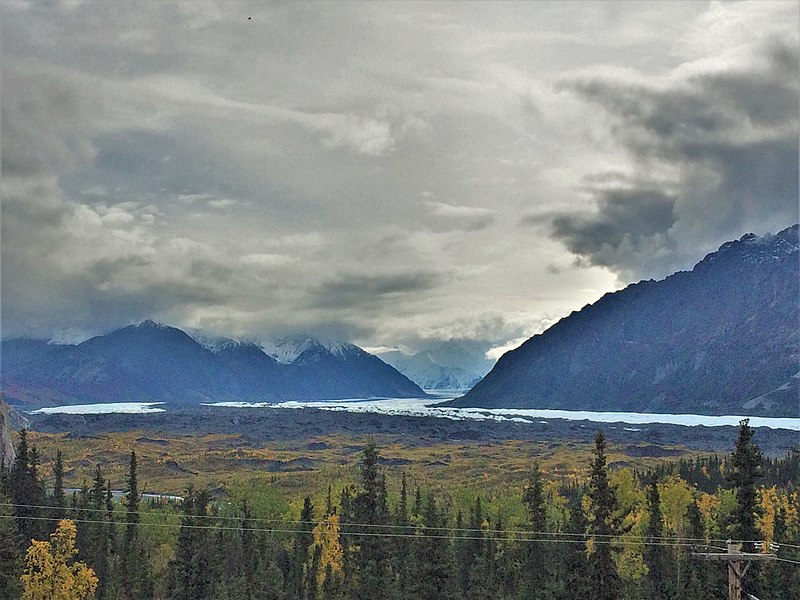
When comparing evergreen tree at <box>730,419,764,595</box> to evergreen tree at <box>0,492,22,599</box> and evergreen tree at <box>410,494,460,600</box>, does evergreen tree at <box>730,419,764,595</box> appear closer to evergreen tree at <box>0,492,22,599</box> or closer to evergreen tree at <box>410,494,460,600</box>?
evergreen tree at <box>410,494,460,600</box>

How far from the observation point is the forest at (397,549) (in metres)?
81.6

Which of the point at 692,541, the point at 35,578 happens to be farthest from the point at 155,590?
the point at 692,541

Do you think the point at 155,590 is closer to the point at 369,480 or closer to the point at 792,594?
the point at 369,480

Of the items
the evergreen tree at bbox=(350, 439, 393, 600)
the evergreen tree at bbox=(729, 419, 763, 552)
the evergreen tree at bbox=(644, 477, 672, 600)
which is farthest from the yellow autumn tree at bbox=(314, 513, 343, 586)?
the evergreen tree at bbox=(729, 419, 763, 552)

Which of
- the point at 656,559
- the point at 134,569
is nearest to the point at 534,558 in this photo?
the point at 656,559

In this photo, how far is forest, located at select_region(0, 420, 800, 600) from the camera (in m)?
81.6

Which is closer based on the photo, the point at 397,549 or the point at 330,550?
the point at 397,549

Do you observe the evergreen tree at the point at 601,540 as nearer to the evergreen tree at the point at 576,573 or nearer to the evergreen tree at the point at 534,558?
the evergreen tree at the point at 576,573

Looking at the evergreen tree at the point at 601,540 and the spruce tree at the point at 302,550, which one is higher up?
the evergreen tree at the point at 601,540

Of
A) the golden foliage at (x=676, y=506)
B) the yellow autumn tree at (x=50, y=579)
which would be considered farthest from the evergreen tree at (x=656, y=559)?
the yellow autumn tree at (x=50, y=579)

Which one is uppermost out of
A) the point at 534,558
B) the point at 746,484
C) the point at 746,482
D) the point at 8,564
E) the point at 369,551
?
the point at 746,482

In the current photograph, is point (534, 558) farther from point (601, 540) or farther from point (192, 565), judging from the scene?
point (192, 565)

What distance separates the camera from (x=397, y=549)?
10519 centimetres

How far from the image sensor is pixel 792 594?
281 ft
